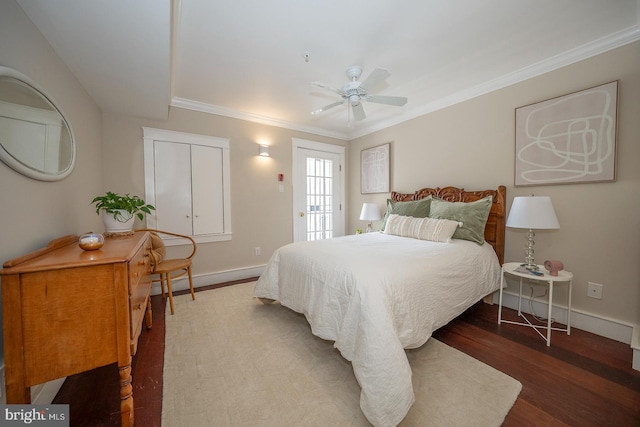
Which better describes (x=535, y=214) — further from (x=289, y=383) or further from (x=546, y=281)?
(x=289, y=383)

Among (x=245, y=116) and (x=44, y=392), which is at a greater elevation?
(x=245, y=116)

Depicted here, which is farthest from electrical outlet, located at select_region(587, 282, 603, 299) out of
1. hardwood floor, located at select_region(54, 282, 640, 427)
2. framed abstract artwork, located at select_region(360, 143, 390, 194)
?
framed abstract artwork, located at select_region(360, 143, 390, 194)

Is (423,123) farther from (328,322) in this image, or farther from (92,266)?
(92,266)

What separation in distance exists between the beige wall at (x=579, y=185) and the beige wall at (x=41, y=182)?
3.84m

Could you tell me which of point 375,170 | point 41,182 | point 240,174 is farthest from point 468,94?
point 41,182

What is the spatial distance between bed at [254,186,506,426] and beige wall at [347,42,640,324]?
0.30 meters

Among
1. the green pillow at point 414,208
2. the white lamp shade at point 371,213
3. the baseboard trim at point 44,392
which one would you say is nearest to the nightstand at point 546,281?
the green pillow at point 414,208

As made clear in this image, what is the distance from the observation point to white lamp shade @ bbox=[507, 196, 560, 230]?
6.41 ft

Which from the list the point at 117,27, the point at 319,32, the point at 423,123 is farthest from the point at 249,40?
the point at 423,123

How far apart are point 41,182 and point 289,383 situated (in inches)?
80.3

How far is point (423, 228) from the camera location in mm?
2650

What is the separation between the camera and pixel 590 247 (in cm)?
210

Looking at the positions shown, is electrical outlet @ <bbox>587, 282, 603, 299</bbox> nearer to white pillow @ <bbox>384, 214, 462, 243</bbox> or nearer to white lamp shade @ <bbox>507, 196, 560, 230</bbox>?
white lamp shade @ <bbox>507, 196, 560, 230</bbox>

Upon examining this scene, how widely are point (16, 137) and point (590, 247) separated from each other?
13.9ft
